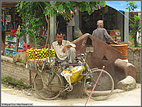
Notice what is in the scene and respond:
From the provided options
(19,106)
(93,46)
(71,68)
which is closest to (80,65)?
(71,68)

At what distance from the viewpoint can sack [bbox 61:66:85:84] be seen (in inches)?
246

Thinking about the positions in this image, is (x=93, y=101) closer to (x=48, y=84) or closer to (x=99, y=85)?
(x=99, y=85)

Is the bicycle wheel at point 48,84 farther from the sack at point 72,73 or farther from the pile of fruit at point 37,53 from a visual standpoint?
the pile of fruit at point 37,53

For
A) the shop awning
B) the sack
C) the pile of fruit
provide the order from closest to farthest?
1. the sack
2. the pile of fruit
3. the shop awning

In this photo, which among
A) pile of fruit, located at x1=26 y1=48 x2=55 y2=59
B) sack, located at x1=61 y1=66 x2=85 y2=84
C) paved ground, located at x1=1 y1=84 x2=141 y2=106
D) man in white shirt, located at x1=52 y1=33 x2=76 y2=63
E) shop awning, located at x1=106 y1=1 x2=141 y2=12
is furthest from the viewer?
shop awning, located at x1=106 y1=1 x2=141 y2=12

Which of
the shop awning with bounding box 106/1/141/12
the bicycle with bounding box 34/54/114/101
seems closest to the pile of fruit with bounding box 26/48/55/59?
the bicycle with bounding box 34/54/114/101

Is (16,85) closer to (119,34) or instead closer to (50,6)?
(50,6)

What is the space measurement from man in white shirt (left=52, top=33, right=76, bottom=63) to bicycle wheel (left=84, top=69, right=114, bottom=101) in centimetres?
69

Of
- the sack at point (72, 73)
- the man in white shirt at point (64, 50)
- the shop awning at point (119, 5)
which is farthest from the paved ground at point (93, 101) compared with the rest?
the shop awning at point (119, 5)

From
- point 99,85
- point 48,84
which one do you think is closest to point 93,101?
point 99,85

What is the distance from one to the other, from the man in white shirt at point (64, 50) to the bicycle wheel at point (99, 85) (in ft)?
2.28

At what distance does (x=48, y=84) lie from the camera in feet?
21.9

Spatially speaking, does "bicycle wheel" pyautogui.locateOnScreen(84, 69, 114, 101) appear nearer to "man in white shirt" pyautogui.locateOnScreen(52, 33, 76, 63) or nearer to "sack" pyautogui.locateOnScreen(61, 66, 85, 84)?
Result: "sack" pyautogui.locateOnScreen(61, 66, 85, 84)

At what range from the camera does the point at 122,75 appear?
7.86m
